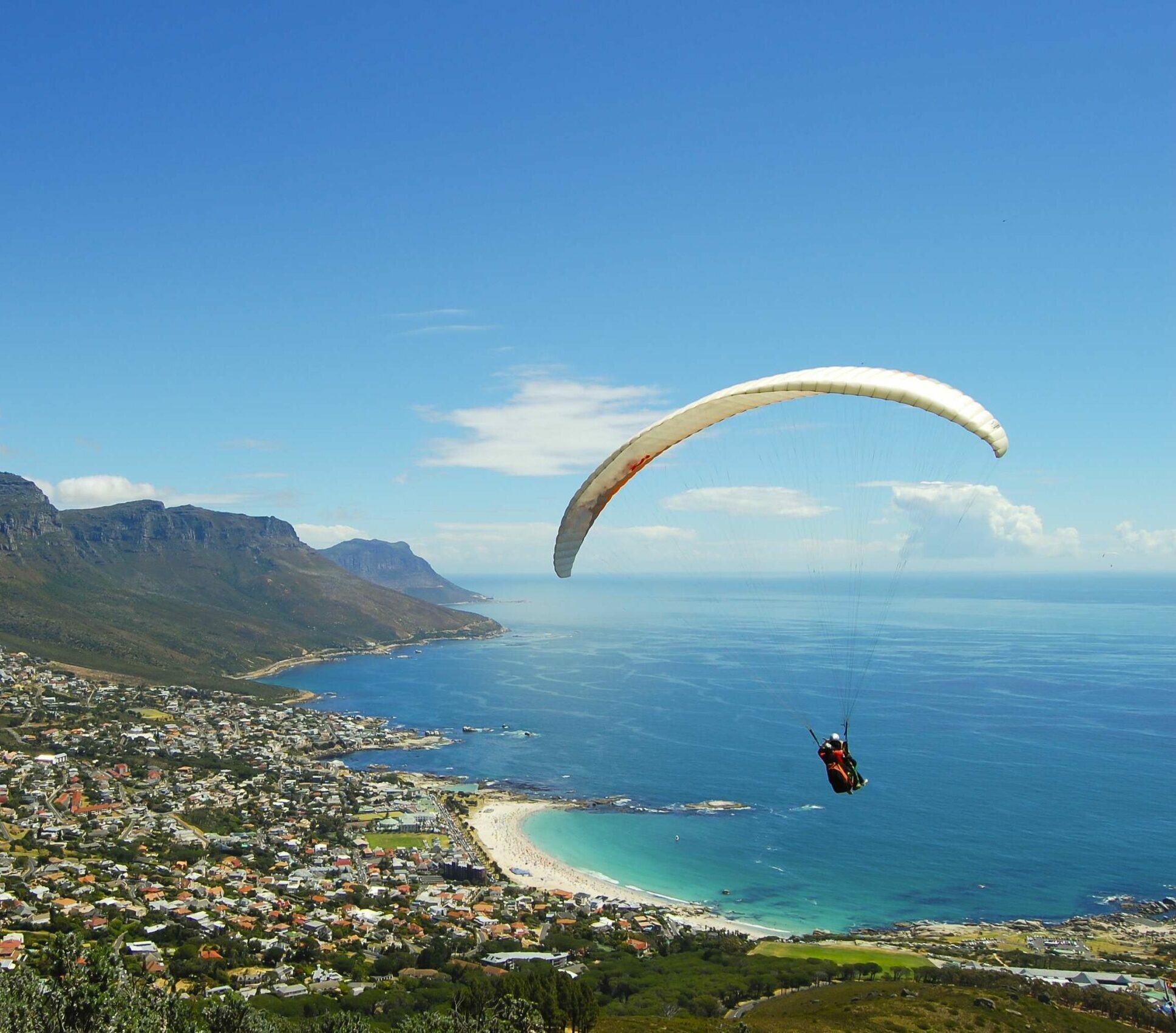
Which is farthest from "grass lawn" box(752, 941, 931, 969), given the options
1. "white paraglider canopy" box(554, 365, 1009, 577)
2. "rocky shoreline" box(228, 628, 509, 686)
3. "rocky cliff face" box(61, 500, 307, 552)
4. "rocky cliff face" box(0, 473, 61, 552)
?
"rocky cliff face" box(61, 500, 307, 552)

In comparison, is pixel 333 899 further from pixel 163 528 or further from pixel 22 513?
pixel 163 528

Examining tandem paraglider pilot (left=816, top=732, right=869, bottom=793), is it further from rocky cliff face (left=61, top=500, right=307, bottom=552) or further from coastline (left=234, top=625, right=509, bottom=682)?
rocky cliff face (left=61, top=500, right=307, bottom=552)

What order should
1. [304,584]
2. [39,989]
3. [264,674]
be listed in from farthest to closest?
[304,584]
[264,674]
[39,989]

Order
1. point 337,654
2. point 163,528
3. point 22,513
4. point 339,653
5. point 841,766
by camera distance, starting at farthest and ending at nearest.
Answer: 1. point 163,528
2. point 339,653
3. point 337,654
4. point 22,513
5. point 841,766

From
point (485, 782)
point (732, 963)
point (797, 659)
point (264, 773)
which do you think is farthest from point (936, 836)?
point (797, 659)

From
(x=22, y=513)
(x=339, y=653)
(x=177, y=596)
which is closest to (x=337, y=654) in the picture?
(x=339, y=653)

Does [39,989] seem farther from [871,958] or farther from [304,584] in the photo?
[304,584]

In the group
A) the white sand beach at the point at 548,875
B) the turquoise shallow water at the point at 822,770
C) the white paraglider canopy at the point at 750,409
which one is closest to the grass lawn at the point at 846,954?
the white sand beach at the point at 548,875
